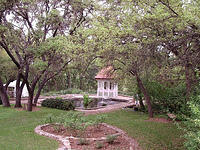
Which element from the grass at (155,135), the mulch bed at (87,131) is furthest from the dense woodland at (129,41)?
the mulch bed at (87,131)

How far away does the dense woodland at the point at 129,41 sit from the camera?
586cm

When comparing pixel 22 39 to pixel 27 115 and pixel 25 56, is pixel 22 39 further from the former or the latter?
pixel 27 115

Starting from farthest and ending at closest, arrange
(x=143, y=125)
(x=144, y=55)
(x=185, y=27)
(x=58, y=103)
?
(x=58, y=103), (x=143, y=125), (x=144, y=55), (x=185, y=27)

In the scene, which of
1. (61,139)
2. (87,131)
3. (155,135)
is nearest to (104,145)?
(61,139)

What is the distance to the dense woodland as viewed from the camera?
586 cm

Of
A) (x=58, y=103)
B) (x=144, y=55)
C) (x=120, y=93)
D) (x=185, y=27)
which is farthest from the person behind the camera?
(x=120, y=93)

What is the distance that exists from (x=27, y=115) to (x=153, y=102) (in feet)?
23.3

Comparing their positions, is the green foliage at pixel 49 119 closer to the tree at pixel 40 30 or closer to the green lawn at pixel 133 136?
the green lawn at pixel 133 136

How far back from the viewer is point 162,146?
610 cm

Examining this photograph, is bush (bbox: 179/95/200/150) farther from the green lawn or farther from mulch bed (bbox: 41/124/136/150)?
mulch bed (bbox: 41/124/136/150)

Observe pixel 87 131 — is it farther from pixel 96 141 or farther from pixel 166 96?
pixel 166 96

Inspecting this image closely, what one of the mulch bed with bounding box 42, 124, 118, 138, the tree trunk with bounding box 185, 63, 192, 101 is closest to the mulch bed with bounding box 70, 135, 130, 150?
the mulch bed with bounding box 42, 124, 118, 138

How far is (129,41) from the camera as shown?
724cm

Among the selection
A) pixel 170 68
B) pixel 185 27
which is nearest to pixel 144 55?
pixel 170 68
